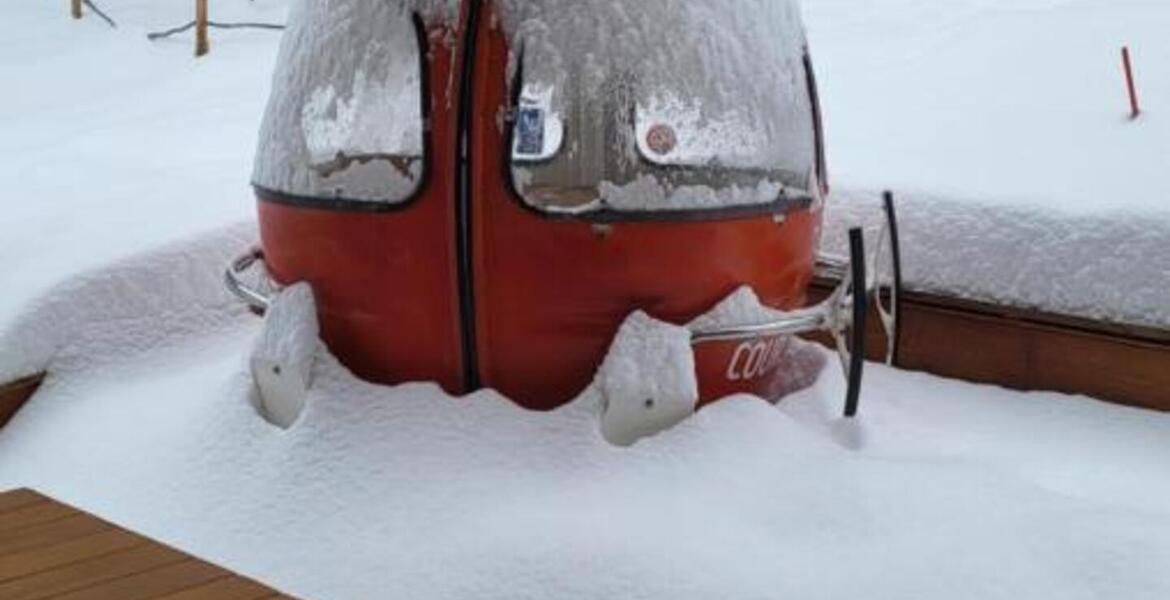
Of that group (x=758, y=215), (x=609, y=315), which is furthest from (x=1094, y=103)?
(x=609, y=315)

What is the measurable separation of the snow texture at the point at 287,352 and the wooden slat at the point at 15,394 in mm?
993

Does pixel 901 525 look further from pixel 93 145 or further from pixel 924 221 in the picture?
pixel 93 145

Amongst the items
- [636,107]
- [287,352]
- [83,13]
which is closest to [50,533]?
[287,352]

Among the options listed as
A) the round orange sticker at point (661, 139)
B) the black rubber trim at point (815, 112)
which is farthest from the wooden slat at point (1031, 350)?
the round orange sticker at point (661, 139)

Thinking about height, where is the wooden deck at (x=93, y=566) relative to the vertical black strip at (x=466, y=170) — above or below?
below

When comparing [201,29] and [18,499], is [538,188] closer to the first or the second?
[18,499]

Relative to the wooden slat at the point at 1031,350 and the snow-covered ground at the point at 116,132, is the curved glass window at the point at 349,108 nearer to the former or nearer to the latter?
the snow-covered ground at the point at 116,132

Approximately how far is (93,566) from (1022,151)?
11.2 feet

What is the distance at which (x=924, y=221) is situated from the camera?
3.99 metres

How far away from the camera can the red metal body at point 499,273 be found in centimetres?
284

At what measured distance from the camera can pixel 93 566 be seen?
228 centimetres

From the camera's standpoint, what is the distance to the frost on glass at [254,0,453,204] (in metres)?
2.91

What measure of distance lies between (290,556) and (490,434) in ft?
1.52

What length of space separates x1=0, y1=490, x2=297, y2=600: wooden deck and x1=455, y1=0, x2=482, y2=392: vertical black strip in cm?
81
